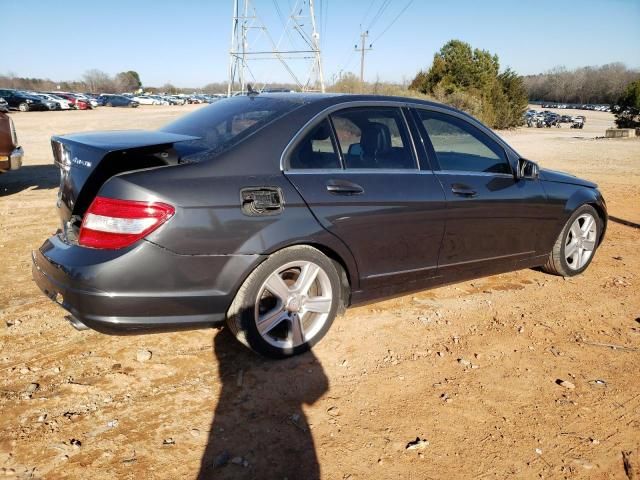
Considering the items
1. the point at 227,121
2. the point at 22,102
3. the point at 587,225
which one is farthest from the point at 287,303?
the point at 22,102

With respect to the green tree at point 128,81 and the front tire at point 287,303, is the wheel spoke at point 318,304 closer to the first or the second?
the front tire at point 287,303

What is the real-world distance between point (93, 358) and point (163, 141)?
1.44m

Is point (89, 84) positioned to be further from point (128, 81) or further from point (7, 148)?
point (7, 148)

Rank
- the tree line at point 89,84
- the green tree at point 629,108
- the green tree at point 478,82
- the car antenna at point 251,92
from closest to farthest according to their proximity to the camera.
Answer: the car antenna at point 251,92 → the green tree at point 629,108 → the green tree at point 478,82 → the tree line at point 89,84

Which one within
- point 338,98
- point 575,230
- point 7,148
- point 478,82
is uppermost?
point 478,82

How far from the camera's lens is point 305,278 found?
3.03m

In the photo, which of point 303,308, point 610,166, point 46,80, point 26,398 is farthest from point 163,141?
point 46,80

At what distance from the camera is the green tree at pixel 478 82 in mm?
37750

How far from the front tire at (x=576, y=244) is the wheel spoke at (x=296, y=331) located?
274 cm

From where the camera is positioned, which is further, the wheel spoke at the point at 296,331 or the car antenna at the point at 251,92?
the car antenna at the point at 251,92

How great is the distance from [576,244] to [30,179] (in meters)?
9.56

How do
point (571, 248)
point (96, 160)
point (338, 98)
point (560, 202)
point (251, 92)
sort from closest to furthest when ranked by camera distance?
point (96, 160) → point (338, 98) → point (251, 92) → point (560, 202) → point (571, 248)

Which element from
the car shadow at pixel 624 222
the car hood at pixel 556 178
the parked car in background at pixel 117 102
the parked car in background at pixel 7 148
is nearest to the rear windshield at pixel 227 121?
the car hood at pixel 556 178

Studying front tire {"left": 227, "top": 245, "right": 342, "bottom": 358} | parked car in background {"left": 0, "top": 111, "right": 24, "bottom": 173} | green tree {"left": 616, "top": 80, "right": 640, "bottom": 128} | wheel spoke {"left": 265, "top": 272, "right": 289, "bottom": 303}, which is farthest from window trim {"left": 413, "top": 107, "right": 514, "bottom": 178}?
green tree {"left": 616, "top": 80, "right": 640, "bottom": 128}
